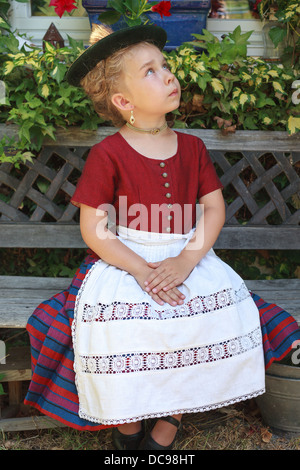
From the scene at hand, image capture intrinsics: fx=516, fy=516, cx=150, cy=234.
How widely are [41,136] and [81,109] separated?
242 millimetres

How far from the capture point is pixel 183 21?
2.94 m

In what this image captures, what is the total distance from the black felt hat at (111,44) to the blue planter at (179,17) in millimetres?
952

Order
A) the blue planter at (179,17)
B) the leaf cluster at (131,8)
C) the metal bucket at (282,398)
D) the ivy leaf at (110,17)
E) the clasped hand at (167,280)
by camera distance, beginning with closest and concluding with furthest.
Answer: the clasped hand at (167,280)
the metal bucket at (282,398)
the leaf cluster at (131,8)
the ivy leaf at (110,17)
the blue planter at (179,17)

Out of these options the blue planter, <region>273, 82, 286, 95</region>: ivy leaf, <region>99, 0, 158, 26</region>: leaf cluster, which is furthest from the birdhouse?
<region>273, 82, 286, 95</region>: ivy leaf

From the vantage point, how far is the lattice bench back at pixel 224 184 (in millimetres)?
2672

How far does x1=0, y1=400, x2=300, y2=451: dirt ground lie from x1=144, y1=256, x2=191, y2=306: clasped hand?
741 mm

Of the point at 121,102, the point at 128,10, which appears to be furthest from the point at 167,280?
the point at 128,10

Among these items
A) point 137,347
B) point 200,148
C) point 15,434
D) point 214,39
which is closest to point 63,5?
point 214,39

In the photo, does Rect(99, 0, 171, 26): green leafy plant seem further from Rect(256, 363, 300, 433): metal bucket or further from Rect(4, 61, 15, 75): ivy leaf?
Rect(256, 363, 300, 433): metal bucket

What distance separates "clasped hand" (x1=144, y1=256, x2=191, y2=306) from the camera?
72.4 inches

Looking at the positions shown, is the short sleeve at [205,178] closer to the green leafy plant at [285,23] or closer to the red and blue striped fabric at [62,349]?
the red and blue striped fabric at [62,349]

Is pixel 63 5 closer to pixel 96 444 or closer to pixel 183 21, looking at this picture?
pixel 183 21

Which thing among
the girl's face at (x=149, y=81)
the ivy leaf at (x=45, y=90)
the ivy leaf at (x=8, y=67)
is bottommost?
the ivy leaf at (x=45, y=90)

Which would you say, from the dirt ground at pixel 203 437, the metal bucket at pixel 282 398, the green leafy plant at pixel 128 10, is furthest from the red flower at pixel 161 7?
the dirt ground at pixel 203 437
